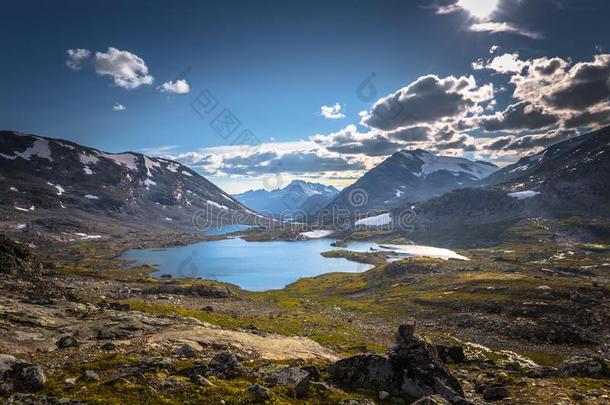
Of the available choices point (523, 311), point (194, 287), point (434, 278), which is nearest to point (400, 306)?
point (523, 311)

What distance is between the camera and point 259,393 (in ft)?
65.1

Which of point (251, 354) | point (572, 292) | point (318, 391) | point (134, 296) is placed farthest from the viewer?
point (572, 292)

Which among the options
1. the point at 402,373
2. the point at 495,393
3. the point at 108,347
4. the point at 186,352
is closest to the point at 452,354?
the point at 495,393

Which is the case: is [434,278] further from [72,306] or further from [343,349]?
[72,306]

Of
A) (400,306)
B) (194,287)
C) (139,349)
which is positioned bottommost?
(400,306)

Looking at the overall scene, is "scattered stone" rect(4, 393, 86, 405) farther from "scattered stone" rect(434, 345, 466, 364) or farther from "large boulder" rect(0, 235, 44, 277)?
"large boulder" rect(0, 235, 44, 277)

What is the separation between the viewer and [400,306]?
10406 cm

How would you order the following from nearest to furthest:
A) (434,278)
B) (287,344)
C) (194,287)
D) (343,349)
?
(287,344) → (343,349) → (194,287) → (434,278)

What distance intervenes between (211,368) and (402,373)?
1236cm

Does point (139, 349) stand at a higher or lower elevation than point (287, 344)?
higher

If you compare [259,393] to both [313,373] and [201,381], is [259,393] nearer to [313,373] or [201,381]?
[201,381]

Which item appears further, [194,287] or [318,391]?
[194,287]

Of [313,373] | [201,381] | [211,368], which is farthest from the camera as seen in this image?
[211,368]

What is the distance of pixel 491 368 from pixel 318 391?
2643cm
